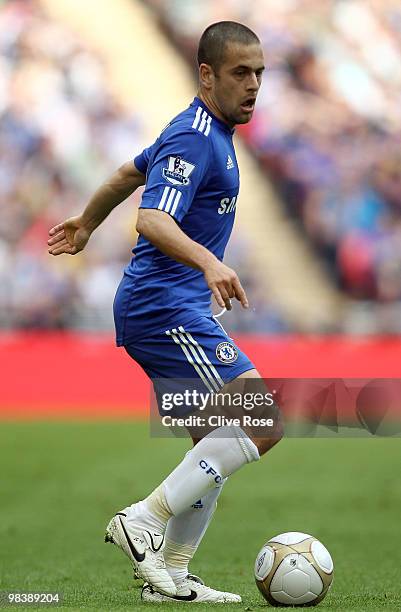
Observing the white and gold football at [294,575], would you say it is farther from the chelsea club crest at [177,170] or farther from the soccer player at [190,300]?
the chelsea club crest at [177,170]

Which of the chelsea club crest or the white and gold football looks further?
the white and gold football

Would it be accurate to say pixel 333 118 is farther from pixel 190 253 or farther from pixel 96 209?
pixel 190 253

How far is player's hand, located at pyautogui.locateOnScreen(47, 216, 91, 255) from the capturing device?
511 cm

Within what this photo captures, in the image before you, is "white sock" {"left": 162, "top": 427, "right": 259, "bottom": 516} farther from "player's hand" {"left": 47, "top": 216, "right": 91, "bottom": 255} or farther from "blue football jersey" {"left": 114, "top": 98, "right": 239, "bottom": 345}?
"player's hand" {"left": 47, "top": 216, "right": 91, "bottom": 255}

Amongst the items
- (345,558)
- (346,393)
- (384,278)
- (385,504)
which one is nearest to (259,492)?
(385,504)

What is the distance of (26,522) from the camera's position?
766 cm

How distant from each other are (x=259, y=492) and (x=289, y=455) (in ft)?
9.21

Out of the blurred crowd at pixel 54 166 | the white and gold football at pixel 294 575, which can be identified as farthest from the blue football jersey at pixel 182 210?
the blurred crowd at pixel 54 166

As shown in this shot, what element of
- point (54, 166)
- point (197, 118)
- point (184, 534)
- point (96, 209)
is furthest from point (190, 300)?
point (54, 166)

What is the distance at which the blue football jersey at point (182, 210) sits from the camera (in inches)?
166

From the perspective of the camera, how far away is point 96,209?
5.10 m

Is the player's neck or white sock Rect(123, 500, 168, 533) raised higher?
the player's neck

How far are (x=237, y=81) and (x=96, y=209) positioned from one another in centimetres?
104

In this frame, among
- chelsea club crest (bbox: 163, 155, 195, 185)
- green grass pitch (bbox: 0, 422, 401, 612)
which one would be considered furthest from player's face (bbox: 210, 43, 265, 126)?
green grass pitch (bbox: 0, 422, 401, 612)
